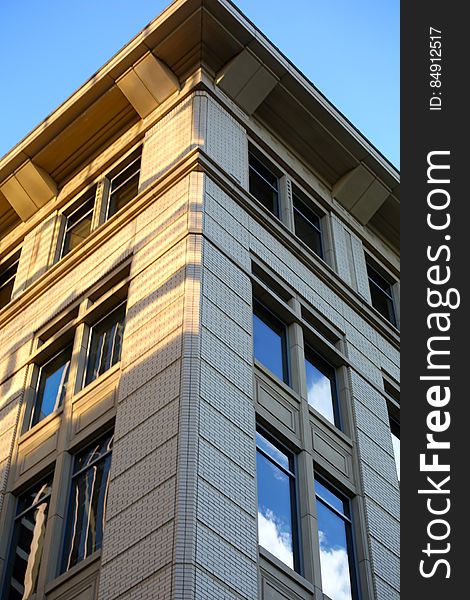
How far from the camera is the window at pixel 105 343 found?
1789 centimetres

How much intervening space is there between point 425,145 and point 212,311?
14.7 ft

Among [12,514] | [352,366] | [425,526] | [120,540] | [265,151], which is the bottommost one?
[425,526]

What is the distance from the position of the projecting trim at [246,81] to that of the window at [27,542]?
995 centimetres

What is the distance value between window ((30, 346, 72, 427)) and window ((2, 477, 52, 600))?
1.75 meters

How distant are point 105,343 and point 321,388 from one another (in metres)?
4.15

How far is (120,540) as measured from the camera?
1363 cm

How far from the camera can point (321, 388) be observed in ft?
63.3

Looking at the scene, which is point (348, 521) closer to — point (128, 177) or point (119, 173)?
point (128, 177)

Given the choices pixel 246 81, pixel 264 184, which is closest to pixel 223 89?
pixel 246 81

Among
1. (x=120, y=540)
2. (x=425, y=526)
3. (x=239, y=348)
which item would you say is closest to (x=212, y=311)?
(x=239, y=348)

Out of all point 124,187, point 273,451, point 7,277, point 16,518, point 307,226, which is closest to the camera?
point 273,451

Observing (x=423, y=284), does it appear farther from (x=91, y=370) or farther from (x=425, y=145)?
(x=91, y=370)

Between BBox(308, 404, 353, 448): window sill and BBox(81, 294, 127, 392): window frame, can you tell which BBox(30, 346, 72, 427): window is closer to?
BBox(81, 294, 127, 392): window frame

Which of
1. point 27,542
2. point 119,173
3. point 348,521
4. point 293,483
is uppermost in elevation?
point 119,173
